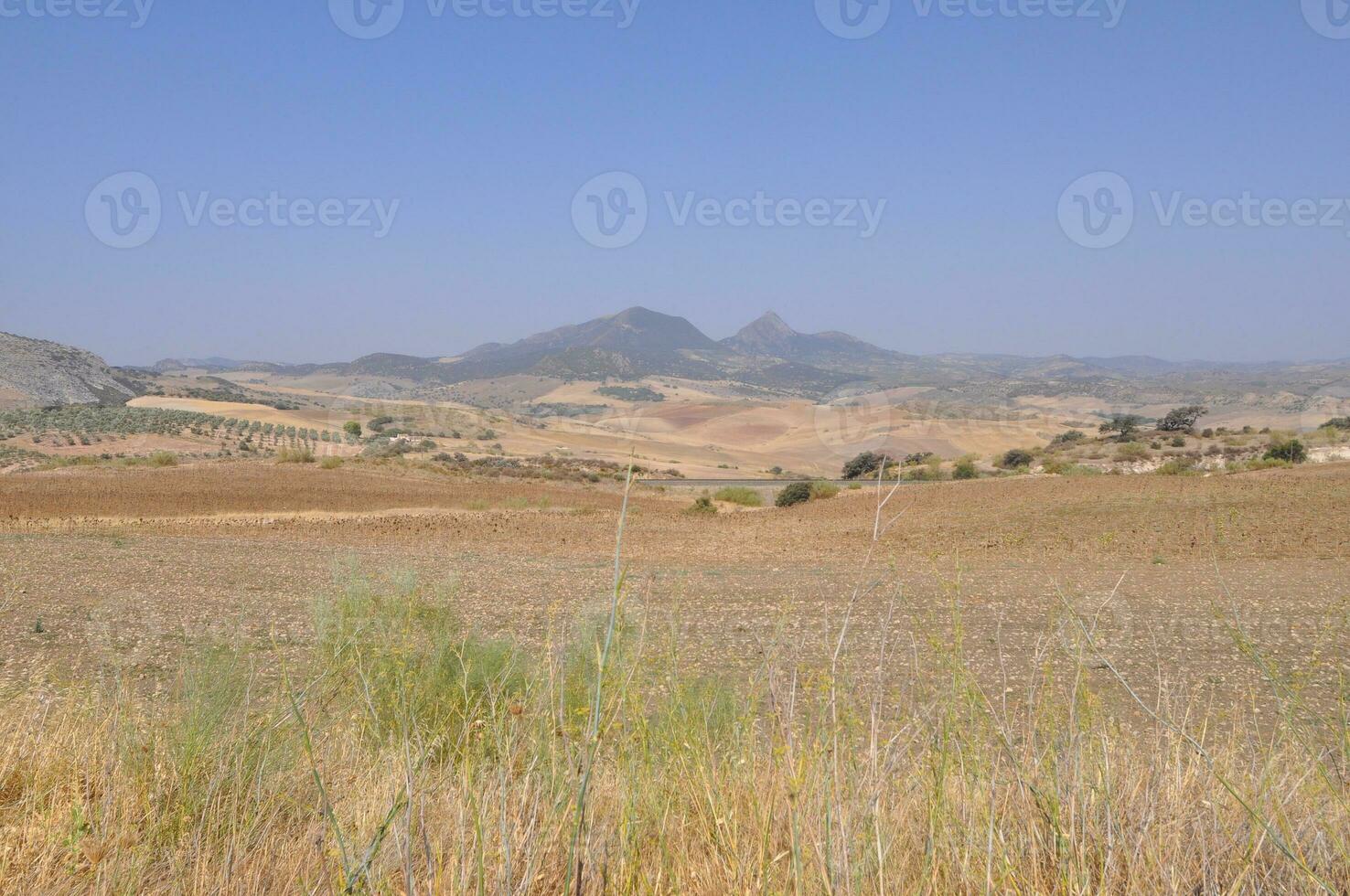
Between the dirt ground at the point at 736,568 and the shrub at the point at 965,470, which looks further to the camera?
the shrub at the point at 965,470

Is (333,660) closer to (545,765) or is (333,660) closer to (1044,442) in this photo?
(545,765)

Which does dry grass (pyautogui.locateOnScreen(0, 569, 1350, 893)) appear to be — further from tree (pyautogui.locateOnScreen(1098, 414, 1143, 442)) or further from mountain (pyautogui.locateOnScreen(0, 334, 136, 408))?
mountain (pyautogui.locateOnScreen(0, 334, 136, 408))

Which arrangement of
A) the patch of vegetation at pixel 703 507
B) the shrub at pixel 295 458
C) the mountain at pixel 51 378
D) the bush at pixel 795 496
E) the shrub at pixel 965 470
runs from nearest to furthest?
1. the patch of vegetation at pixel 703 507
2. the bush at pixel 795 496
3. the shrub at pixel 295 458
4. the shrub at pixel 965 470
5. the mountain at pixel 51 378

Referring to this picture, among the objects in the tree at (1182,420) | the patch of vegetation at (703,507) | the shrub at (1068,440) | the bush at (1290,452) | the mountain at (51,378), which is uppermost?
the mountain at (51,378)

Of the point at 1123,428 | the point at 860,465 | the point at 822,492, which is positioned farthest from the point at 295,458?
the point at 1123,428

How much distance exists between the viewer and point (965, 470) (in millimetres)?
48125

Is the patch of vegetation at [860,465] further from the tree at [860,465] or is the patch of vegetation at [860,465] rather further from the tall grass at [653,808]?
the tall grass at [653,808]

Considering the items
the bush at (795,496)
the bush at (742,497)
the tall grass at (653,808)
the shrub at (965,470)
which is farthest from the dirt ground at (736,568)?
the shrub at (965,470)

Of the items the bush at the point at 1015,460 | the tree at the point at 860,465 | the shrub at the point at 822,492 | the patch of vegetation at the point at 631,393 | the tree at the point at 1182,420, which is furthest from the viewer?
the patch of vegetation at the point at 631,393

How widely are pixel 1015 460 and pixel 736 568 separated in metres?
36.6

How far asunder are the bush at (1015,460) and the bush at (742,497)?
52.6 ft

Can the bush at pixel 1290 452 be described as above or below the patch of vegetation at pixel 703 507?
above

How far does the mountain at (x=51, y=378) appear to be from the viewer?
6962 centimetres

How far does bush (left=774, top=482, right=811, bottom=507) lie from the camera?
1479 inches
